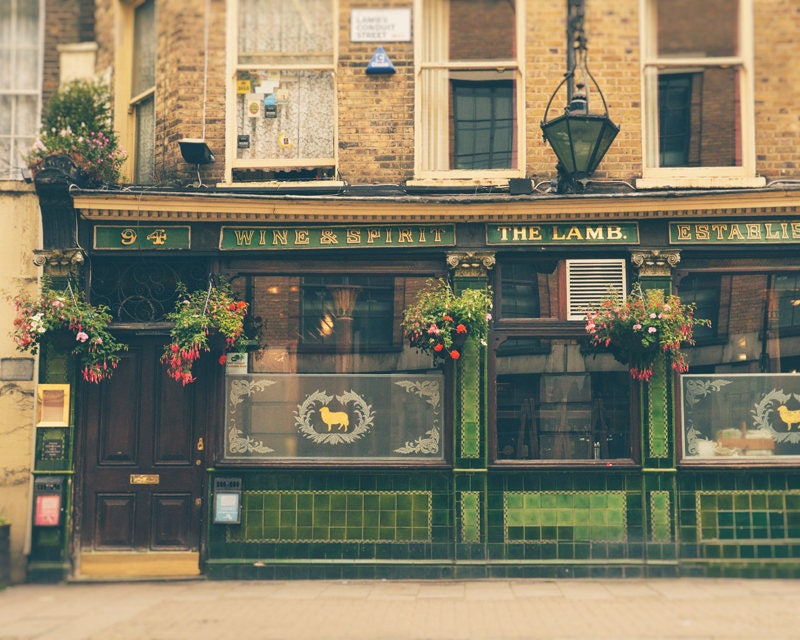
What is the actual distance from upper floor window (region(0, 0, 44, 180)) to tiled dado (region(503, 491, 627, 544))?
25.4 feet

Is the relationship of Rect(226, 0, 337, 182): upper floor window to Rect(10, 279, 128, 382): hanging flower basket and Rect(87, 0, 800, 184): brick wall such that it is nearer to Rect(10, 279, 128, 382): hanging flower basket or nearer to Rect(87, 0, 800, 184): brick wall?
Rect(87, 0, 800, 184): brick wall

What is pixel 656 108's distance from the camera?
10.8m

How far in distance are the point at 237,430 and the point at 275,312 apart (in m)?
1.44

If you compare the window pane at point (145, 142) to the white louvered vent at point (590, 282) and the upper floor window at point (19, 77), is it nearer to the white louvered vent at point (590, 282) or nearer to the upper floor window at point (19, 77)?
the upper floor window at point (19, 77)

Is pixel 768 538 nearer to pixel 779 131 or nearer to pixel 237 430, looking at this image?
pixel 779 131

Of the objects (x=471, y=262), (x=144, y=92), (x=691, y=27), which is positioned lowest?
(x=471, y=262)

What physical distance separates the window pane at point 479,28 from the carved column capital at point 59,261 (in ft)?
16.5

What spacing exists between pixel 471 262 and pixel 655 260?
6.86 ft

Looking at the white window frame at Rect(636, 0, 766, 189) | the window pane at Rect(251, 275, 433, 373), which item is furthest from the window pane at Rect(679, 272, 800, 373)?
the window pane at Rect(251, 275, 433, 373)

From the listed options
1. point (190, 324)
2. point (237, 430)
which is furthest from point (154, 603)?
point (190, 324)

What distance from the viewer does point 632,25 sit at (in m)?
10.7

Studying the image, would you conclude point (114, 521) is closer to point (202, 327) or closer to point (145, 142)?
point (202, 327)

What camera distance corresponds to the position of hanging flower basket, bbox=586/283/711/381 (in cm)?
980

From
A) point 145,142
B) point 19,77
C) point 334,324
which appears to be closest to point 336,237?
point 334,324
